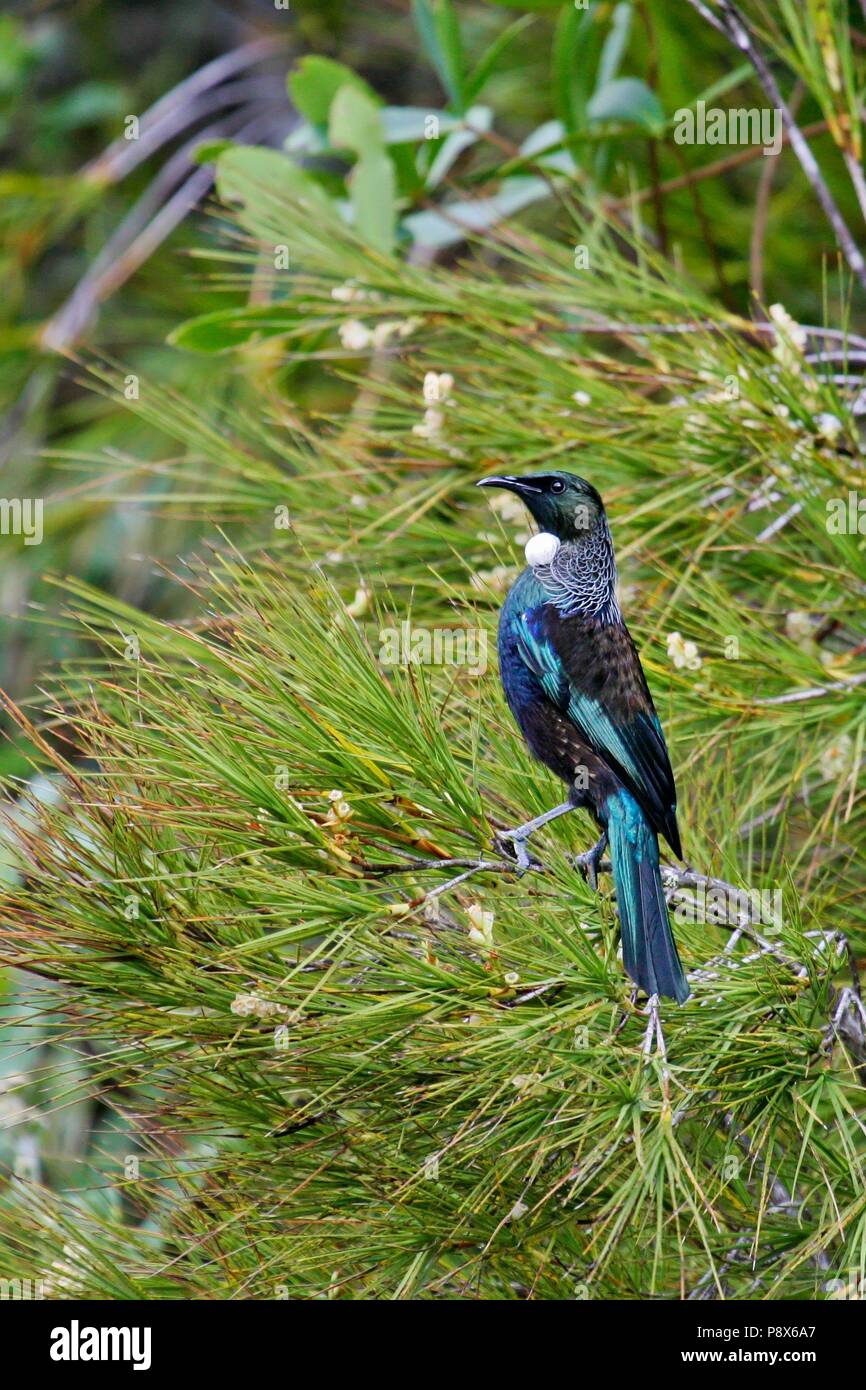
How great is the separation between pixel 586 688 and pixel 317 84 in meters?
0.92

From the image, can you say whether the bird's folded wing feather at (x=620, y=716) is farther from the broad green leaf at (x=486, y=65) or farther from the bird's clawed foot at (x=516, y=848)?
the broad green leaf at (x=486, y=65)

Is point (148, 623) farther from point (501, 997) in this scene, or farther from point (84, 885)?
point (501, 997)

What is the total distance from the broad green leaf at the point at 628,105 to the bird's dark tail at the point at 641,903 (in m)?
0.97

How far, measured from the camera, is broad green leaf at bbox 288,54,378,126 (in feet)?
5.45

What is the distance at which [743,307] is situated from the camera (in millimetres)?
2168

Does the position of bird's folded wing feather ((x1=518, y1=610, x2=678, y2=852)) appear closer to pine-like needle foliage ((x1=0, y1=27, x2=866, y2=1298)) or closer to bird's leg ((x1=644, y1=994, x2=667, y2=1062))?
pine-like needle foliage ((x1=0, y1=27, x2=866, y2=1298))

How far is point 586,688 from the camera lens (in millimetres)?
1133

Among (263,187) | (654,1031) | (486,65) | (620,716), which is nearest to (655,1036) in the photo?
(654,1031)

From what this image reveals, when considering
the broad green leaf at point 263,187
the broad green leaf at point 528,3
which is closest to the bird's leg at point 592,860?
the broad green leaf at point 263,187

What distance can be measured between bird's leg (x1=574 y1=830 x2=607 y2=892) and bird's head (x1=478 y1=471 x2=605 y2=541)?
0.80 feet

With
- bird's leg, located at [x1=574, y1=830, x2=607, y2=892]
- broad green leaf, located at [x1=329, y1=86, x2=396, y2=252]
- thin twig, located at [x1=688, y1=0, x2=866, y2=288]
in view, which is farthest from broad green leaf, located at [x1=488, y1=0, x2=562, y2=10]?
bird's leg, located at [x1=574, y1=830, x2=607, y2=892]

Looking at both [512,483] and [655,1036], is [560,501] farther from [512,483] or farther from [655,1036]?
[655,1036]

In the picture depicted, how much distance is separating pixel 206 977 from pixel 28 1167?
2.52 feet

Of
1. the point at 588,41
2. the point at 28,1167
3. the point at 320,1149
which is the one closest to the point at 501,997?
the point at 320,1149
